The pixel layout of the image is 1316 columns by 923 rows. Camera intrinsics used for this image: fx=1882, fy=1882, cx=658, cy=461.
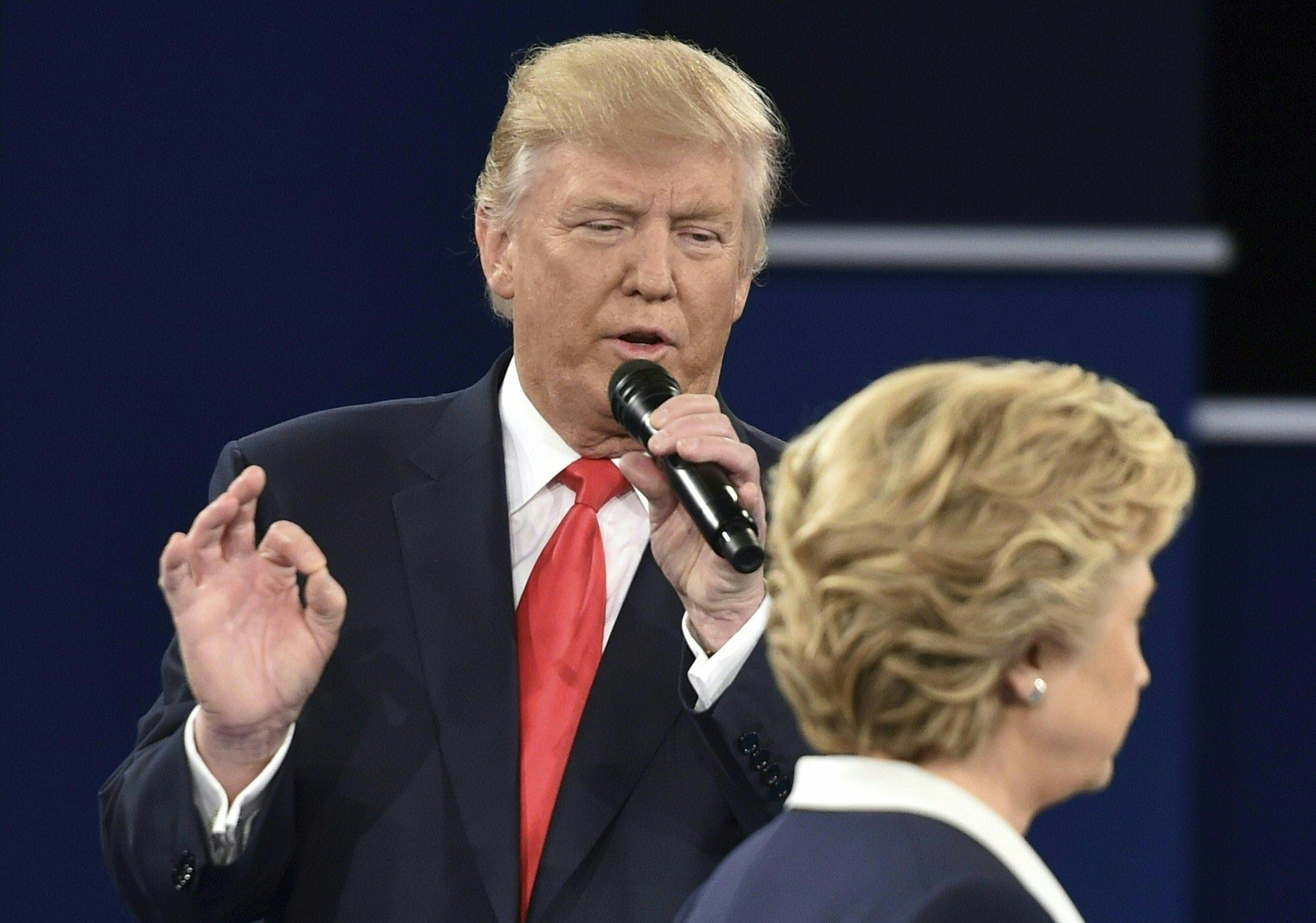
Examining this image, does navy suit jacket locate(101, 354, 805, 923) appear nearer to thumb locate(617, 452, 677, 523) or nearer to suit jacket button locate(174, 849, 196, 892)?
suit jacket button locate(174, 849, 196, 892)

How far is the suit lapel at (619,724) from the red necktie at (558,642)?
21 mm

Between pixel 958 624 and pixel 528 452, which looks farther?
pixel 528 452

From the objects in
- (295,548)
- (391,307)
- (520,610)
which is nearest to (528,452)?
(520,610)

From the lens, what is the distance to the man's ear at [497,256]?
211 centimetres

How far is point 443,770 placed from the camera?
1852 millimetres

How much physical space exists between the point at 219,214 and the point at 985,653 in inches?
67.2

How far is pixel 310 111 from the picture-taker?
2.71 m

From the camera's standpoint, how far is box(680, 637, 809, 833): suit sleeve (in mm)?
1761

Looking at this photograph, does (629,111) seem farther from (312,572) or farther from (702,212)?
(312,572)

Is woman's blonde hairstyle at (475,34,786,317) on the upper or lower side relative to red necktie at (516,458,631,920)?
upper

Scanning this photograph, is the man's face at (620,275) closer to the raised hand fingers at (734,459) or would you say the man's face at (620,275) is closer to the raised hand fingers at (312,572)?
the raised hand fingers at (734,459)

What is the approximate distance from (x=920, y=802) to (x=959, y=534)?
17cm

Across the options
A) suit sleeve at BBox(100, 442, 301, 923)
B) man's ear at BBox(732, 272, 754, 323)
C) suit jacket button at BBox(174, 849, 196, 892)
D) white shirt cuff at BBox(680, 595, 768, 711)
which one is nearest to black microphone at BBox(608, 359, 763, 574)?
white shirt cuff at BBox(680, 595, 768, 711)

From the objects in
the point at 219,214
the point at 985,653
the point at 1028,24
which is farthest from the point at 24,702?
the point at 1028,24
